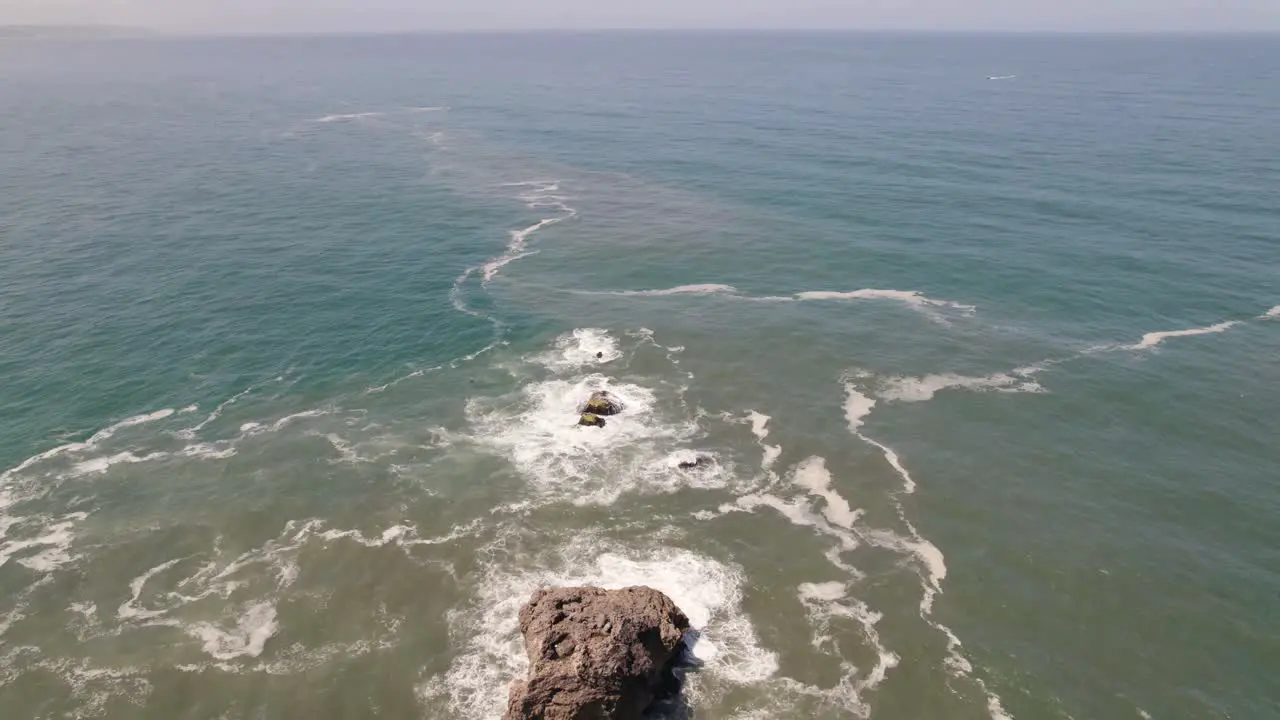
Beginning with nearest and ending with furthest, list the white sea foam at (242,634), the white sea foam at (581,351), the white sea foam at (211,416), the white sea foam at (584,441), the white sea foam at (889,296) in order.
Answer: the white sea foam at (242,634), the white sea foam at (584,441), the white sea foam at (211,416), the white sea foam at (581,351), the white sea foam at (889,296)

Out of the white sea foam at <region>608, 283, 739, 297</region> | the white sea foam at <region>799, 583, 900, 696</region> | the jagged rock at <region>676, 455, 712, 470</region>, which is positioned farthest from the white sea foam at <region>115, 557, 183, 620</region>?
the white sea foam at <region>608, 283, 739, 297</region>

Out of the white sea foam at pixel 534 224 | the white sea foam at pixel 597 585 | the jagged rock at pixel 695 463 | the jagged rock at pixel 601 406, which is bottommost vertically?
the white sea foam at pixel 597 585

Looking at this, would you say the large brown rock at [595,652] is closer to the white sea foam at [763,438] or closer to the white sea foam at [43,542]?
the white sea foam at [763,438]

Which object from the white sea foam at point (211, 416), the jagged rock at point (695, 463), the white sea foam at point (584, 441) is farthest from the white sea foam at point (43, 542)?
the jagged rock at point (695, 463)

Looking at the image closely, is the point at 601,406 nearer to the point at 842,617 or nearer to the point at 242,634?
the point at 842,617

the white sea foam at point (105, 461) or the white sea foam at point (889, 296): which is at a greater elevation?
the white sea foam at point (889, 296)

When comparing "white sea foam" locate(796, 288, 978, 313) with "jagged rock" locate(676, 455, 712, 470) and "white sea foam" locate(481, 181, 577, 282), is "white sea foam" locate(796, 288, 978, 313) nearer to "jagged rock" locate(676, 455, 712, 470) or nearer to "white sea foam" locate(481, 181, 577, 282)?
"jagged rock" locate(676, 455, 712, 470)

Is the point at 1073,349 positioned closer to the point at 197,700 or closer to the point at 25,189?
the point at 197,700

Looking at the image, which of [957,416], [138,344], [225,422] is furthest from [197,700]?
[957,416]
